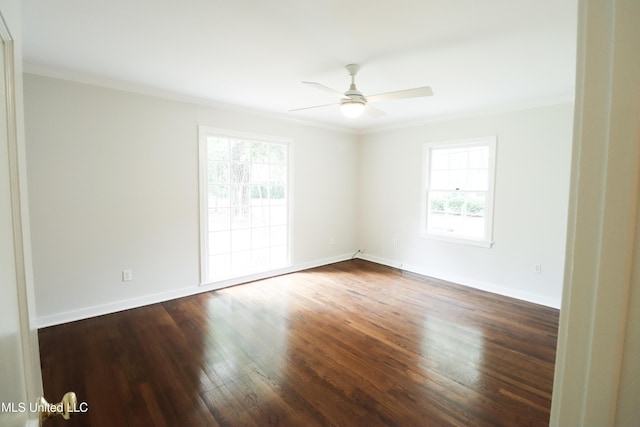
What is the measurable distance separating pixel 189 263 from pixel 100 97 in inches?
82.6

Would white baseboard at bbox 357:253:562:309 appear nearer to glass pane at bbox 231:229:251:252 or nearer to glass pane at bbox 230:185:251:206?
glass pane at bbox 231:229:251:252

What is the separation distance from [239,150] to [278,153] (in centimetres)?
67

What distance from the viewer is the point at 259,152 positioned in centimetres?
446

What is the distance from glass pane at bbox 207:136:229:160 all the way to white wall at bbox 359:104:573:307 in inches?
109

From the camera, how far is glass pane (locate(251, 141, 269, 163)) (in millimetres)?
4397

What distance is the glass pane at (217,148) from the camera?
13.0ft

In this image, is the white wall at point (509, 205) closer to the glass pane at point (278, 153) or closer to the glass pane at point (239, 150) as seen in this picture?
the glass pane at point (278, 153)

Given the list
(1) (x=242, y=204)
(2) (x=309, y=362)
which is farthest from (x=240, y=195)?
(2) (x=309, y=362)

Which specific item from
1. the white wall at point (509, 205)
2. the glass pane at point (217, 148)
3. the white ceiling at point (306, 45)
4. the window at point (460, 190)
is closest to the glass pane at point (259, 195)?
the glass pane at point (217, 148)

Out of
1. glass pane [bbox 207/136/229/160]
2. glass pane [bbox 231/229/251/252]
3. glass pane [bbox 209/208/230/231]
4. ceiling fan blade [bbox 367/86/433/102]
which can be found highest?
ceiling fan blade [bbox 367/86/433/102]

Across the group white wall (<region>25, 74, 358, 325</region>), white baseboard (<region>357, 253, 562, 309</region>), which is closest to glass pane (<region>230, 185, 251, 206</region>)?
white wall (<region>25, 74, 358, 325</region>)

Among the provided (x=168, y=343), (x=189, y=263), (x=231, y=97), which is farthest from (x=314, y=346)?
(x=231, y=97)

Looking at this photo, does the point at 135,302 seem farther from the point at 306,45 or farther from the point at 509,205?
the point at 509,205

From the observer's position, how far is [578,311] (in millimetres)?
416
